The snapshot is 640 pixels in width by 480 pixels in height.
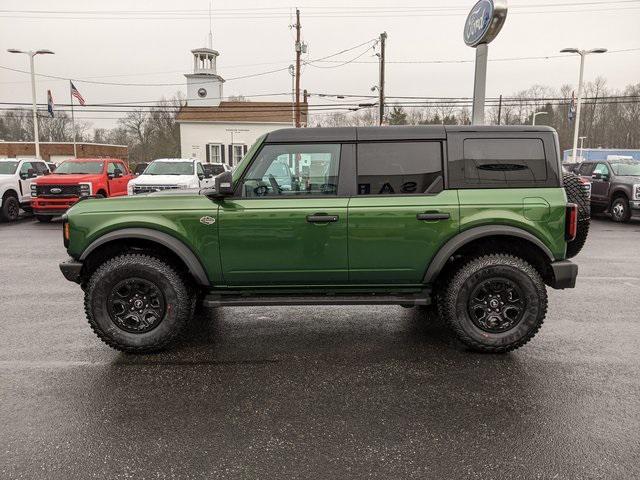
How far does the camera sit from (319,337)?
4.67 metres

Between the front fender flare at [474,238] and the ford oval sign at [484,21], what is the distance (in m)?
7.53

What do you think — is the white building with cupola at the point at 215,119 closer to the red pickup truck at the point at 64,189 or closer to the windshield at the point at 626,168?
the red pickup truck at the point at 64,189

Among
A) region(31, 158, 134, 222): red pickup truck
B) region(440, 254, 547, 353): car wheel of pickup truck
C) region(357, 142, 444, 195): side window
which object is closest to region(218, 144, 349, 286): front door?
region(357, 142, 444, 195): side window

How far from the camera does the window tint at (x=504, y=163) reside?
4164mm

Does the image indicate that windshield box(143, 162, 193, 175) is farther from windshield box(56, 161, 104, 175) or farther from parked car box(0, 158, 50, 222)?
parked car box(0, 158, 50, 222)

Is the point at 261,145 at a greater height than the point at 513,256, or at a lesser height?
greater

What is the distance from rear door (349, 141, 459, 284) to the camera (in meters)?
4.07

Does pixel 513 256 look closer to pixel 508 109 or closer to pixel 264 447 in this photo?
pixel 264 447

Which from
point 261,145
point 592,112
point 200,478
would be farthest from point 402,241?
point 592,112

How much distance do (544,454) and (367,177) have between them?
2446 mm

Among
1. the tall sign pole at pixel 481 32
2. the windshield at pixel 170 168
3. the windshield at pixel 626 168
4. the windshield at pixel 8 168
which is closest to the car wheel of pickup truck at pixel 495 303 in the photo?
the tall sign pole at pixel 481 32

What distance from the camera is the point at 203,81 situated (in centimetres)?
4869

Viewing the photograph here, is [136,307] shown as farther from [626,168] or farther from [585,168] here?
[585,168]

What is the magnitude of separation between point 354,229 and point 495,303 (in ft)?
4.64
